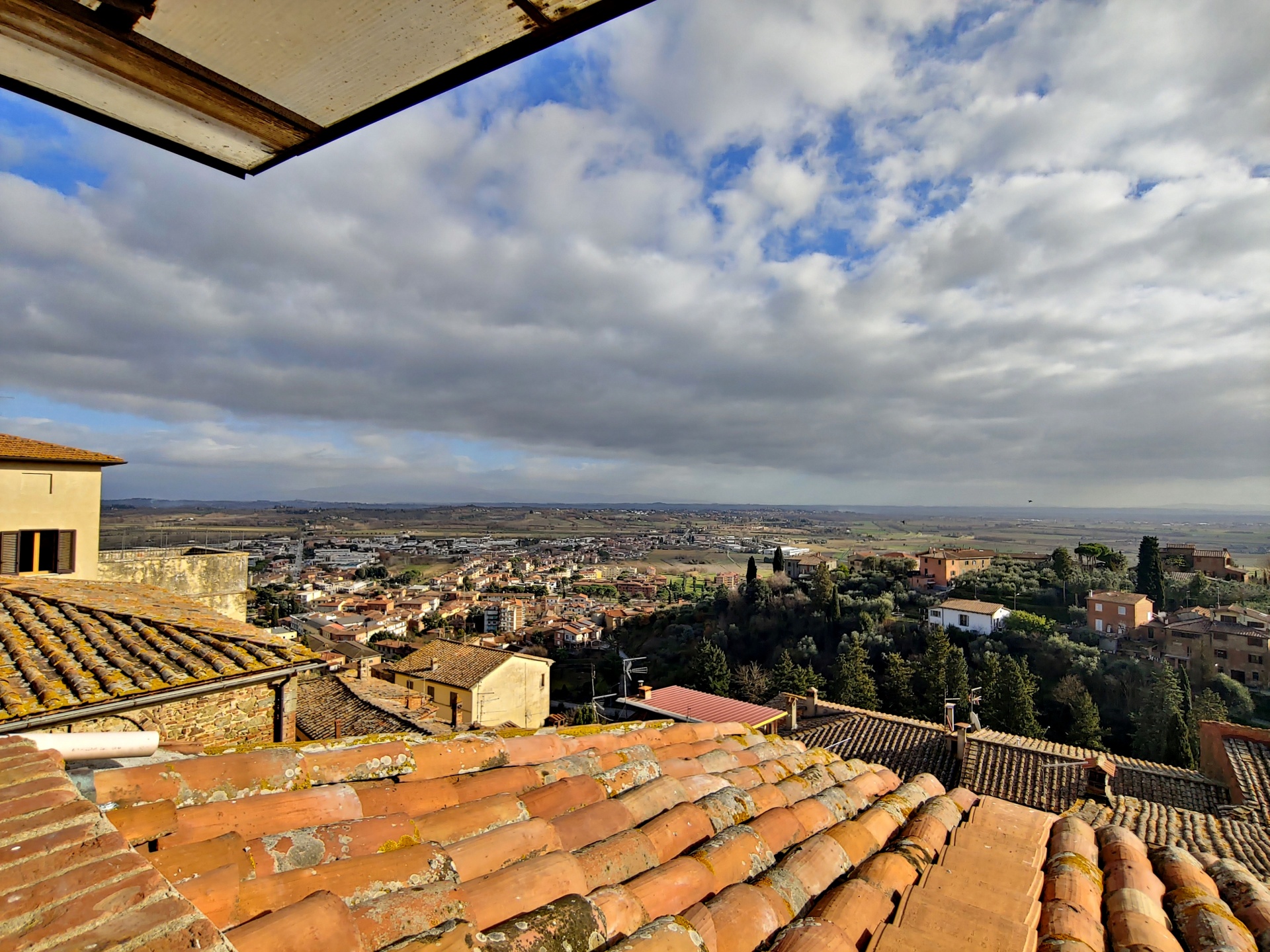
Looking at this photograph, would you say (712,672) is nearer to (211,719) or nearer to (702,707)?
(702,707)

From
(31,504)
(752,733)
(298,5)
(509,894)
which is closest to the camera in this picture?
(298,5)

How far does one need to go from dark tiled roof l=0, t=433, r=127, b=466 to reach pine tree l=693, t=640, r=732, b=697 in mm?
28582

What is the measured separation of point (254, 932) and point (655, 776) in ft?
7.65

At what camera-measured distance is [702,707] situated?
1873 cm

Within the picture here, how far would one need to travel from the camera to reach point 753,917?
2127 mm

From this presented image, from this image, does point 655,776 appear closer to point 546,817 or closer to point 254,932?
point 546,817

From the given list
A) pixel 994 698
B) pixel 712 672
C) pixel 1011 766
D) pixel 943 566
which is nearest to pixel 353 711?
pixel 1011 766

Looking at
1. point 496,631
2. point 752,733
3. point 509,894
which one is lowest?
point 496,631

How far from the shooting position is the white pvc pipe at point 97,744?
77.5 inches

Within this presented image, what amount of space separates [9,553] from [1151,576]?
5619 centimetres

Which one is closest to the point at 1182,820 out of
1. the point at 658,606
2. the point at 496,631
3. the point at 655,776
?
the point at 655,776

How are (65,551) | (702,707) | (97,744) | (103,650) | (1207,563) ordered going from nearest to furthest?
(97,744), (103,650), (65,551), (702,707), (1207,563)

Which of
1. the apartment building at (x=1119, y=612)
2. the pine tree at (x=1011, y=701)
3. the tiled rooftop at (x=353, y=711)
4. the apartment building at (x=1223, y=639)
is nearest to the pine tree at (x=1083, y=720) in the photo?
the pine tree at (x=1011, y=701)

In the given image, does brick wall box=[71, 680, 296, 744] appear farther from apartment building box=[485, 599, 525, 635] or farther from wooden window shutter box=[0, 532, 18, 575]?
apartment building box=[485, 599, 525, 635]
